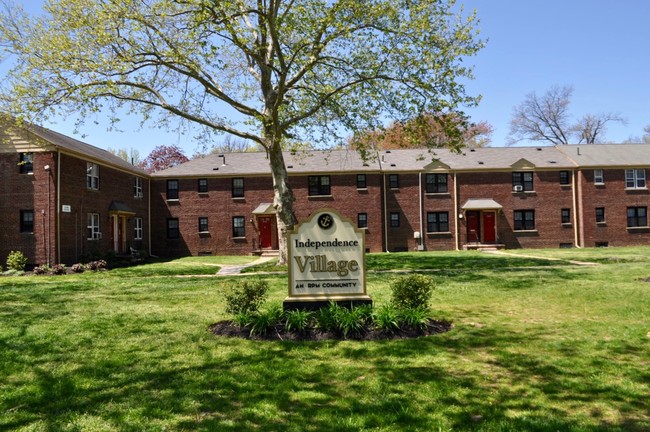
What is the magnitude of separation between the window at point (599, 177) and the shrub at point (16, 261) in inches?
1467

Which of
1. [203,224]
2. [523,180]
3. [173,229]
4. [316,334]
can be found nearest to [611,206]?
[523,180]

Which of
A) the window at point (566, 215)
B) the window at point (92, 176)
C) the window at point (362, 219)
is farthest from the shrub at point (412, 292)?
the window at point (566, 215)

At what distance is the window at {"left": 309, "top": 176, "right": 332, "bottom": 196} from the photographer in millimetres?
35000

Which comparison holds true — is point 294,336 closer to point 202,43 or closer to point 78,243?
point 202,43

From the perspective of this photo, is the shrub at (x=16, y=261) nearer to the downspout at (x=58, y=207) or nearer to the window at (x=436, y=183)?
the downspout at (x=58, y=207)

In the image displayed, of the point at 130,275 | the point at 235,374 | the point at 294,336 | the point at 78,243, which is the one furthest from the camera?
the point at 78,243

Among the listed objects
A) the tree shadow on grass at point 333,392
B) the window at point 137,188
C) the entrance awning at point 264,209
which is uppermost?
the window at point 137,188

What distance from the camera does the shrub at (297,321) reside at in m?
7.64

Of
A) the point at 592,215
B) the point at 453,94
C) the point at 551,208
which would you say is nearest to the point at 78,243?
the point at 453,94

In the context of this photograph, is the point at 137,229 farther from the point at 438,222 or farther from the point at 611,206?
the point at 611,206

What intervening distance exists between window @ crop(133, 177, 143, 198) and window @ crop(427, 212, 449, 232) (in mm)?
20791

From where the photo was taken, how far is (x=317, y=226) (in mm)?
8438

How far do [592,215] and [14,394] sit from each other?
38.1 m

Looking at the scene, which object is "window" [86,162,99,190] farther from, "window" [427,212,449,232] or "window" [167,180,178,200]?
"window" [427,212,449,232]
